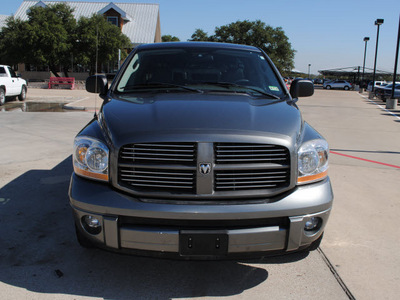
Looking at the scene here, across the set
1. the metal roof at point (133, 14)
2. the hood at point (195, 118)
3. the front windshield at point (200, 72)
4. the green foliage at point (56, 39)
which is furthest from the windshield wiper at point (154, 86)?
the metal roof at point (133, 14)

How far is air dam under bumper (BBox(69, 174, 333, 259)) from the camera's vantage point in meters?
2.40

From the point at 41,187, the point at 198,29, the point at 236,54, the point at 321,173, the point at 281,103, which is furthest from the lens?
the point at 198,29

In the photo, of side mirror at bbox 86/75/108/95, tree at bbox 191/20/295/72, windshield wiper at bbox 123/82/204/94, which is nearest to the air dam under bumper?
windshield wiper at bbox 123/82/204/94

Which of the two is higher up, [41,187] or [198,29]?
[198,29]

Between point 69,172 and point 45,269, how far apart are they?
2800mm

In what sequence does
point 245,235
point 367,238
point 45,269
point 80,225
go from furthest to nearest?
point 367,238
point 45,269
point 80,225
point 245,235

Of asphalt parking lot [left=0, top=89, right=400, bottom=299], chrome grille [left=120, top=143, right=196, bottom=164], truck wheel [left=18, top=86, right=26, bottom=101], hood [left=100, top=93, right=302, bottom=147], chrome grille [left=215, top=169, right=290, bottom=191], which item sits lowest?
asphalt parking lot [left=0, top=89, right=400, bottom=299]

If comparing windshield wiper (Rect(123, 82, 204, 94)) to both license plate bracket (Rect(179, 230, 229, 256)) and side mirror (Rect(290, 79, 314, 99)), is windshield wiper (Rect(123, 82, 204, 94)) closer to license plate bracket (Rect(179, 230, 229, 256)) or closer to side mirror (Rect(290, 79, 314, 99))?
side mirror (Rect(290, 79, 314, 99))

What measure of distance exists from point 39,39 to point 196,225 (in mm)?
31164

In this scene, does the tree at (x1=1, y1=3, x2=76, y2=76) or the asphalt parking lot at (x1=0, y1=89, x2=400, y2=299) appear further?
the tree at (x1=1, y1=3, x2=76, y2=76)

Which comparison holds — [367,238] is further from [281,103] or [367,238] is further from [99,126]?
[99,126]

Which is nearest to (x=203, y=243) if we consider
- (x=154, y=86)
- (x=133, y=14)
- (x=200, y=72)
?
(x=154, y=86)

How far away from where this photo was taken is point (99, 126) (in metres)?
2.94

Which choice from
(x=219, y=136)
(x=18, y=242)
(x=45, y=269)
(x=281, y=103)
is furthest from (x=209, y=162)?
(x=18, y=242)
